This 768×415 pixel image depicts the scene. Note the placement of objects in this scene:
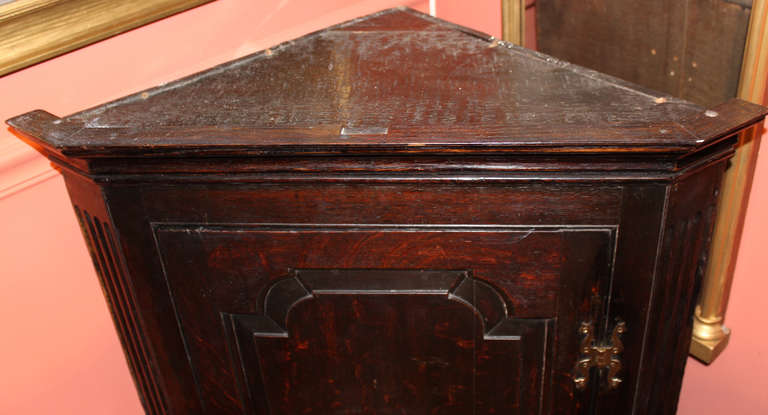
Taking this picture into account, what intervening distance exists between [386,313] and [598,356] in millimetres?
267

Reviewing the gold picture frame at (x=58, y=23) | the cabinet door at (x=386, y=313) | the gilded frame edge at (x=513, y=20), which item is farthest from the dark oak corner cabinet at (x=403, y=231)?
the gilded frame edge at (x=513, y=20)

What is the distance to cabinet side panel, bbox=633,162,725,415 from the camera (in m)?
0.81

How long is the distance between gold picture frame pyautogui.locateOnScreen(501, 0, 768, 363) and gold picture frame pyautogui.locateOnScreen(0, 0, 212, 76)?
62cm

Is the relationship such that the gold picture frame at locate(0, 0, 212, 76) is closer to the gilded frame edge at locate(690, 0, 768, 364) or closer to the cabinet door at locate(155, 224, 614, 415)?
the cabinet door at locate(155, 224, 614, 415)

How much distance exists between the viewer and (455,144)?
0.75 metres

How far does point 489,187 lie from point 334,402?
384 mm

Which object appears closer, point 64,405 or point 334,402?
point 334,402

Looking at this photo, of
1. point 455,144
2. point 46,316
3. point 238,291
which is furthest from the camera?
point 46,316

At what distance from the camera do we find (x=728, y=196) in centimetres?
109

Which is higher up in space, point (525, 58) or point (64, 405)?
point (525, 58)

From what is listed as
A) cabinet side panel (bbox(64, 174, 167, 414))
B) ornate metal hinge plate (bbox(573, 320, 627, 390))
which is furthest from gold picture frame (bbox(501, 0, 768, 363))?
cabinet side panel (bbox(64, 174, 167, 414))

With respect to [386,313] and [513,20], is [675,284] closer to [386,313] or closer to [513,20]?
[386,313]

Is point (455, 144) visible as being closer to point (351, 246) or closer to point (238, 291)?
point (351, 246)

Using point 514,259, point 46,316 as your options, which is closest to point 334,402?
point 514,259
